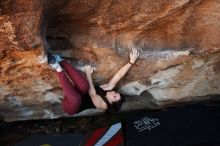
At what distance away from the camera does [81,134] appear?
293cm

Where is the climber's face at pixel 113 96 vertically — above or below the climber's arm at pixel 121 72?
below

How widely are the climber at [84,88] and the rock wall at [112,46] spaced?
5 centimetres

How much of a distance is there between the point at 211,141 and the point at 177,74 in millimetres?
515

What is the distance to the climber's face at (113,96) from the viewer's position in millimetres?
2666

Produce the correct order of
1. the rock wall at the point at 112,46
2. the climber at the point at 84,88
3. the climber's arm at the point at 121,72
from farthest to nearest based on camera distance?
the climber's arm at the point at 121,72, the climber at the point at 84,88, the rock wall at the point at 112,46

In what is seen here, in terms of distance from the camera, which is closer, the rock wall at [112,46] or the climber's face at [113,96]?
the rock wall at [112,46]

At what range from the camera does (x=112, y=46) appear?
2.54 meters

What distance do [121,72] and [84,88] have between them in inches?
11.4
